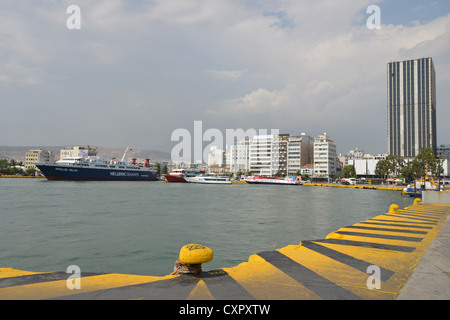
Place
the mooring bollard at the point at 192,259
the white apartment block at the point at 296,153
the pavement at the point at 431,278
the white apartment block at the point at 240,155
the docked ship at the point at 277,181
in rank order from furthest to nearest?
the white apartment block at the point at 240,155 → the white apartment block at the point at 296,153 → the docked ship at the point at 277,181 → the mooring bollard at the point at 192,259 → the pavement at the point at 431,278

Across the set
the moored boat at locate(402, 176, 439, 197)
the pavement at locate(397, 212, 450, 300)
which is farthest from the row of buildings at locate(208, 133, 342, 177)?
the pavement at locate(397, 212, 450, 300)

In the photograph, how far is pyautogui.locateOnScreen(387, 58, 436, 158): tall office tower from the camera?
496ft

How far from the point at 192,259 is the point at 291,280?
182 centimetres

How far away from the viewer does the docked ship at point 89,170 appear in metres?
81.1

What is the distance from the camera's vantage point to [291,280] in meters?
5.21

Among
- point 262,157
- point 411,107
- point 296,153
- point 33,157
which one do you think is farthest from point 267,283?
point 33,157

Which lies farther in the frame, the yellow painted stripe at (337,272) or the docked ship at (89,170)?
the docked ship at (89,170)

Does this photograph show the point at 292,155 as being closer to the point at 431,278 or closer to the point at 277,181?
the point at 277,181

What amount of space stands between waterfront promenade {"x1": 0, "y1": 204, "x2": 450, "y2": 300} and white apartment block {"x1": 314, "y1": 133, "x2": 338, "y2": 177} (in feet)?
400

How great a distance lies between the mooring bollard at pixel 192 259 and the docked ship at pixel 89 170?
87235mm

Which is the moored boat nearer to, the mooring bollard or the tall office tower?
the mooring bollard

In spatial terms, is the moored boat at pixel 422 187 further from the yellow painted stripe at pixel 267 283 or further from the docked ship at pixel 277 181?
the docked ship at pixel 277 181

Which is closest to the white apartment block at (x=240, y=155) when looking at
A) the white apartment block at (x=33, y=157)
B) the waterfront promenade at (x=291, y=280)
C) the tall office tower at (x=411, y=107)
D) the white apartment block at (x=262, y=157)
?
the white apartment block at (x=262, y=157)
